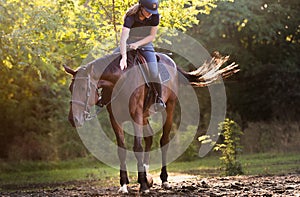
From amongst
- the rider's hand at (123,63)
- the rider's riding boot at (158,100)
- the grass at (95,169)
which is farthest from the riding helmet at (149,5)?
the grass at (95,169)

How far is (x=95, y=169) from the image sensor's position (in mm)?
17438

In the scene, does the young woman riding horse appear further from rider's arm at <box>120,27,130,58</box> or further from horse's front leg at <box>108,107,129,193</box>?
horse's front leg at <box>108,107,129,193</box>

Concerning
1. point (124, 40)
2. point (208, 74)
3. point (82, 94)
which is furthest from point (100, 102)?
point (208, 74)

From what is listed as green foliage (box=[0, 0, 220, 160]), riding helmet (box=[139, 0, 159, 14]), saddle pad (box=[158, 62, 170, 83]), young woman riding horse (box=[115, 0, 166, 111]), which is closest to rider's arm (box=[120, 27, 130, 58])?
young woman riding horse (box=[115, 0, 166, 111])

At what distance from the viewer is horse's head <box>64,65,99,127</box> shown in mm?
7395

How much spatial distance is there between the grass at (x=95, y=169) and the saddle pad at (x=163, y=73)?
394 centimetres

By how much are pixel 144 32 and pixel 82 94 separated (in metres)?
1.56

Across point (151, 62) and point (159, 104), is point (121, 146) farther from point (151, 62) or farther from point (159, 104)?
point (151, 62)

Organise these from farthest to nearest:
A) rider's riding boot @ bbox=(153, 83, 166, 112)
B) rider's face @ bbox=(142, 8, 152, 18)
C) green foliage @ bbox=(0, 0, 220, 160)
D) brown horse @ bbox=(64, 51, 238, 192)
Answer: green foliage @ bbox=(0, 0, 220, 160), rider's riding boot @ bbox=(153, 83, 166, 112), rider's face @ bbox=(142, 8, 152, 18), brown horse @ bbox=(64, 51, 238, 192)

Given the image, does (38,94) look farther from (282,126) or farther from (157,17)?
(157,17)

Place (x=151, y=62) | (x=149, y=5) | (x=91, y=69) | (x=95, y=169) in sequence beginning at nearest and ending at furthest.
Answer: (x=91, y=69) < (x=149, y=5) < (x=151, y=62) < (x=95, y=169)

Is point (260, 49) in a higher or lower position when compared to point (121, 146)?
higher

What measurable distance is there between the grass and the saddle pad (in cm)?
394

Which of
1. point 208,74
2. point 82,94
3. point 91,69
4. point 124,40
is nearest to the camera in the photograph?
point 82,94
